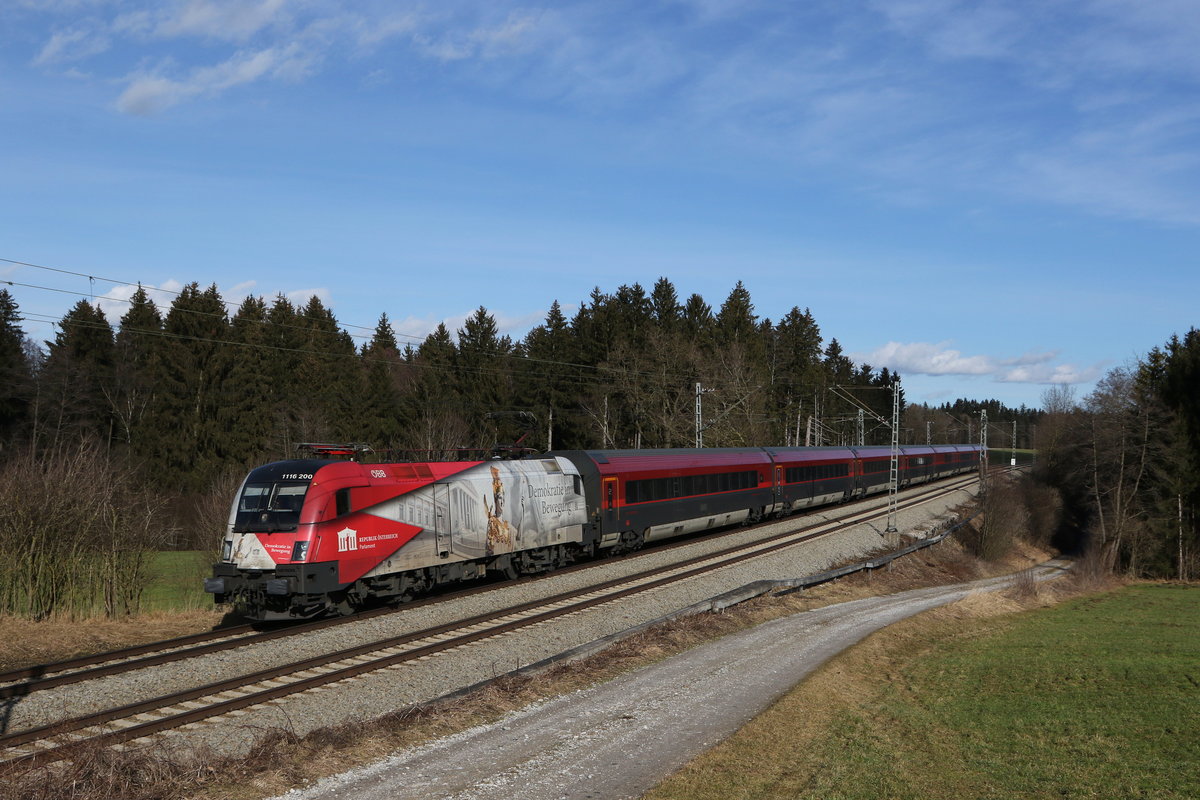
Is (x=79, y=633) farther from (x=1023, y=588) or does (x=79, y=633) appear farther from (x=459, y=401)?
(x=459, y=401)

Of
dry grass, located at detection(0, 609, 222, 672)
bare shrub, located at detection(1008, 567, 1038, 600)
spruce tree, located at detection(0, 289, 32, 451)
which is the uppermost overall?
spruce tree, located at detection(0, 289, 32, 451)

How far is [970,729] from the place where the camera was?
41.0 ft

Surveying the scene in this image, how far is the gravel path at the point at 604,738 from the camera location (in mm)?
9117

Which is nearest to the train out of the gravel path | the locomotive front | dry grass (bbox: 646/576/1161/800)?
the locomotive front

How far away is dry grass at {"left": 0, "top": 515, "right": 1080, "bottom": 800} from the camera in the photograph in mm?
8555

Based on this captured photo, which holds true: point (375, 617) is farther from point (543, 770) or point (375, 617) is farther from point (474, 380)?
point (474, 380)

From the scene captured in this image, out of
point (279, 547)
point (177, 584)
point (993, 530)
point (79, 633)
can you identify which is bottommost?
point (177, 584)

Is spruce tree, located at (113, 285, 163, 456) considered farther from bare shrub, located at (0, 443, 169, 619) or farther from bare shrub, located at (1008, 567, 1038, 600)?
bare shrub, located at (1008, 567, 1038, 600)

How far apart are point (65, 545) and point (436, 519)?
7986 mm

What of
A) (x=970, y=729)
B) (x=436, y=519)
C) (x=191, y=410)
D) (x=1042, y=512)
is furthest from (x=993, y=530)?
(x=191, y=410)

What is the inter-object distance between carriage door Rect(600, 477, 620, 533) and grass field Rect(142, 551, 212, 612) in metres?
11.5

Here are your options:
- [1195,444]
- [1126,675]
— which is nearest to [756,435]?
[1195,444]

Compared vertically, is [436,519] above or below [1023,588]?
above

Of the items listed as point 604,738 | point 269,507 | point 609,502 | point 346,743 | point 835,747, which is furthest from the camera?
point 609,502
